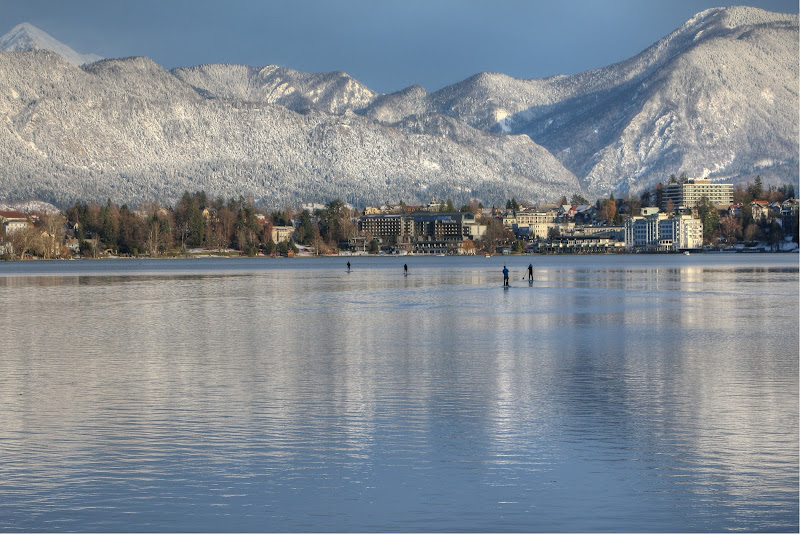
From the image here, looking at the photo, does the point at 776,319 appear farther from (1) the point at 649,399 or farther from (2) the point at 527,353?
(1) the point at 649,399

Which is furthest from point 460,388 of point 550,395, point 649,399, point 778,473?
point 778,473

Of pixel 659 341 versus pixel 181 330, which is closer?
→ pixel 659 341

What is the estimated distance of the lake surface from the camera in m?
13.3

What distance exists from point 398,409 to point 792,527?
9346 mm

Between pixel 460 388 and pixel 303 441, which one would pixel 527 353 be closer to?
pixel 460 388

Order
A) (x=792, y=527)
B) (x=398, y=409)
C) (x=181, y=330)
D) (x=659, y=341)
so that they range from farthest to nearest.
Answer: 1. (x=181, y=330)
2. (x=659, y=341)
3. (x=398, y=409)
4. (x=792, y=527)

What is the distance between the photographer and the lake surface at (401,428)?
13.3 meters

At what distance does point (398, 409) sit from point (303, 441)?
3498 mm

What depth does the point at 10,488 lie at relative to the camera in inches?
566

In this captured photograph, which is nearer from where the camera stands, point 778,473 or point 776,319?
point 778,473

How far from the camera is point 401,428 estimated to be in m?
18.4

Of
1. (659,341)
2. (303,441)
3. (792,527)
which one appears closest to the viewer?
(792,527)

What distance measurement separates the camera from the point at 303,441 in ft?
57.0

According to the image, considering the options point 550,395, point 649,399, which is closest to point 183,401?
point 550,395
